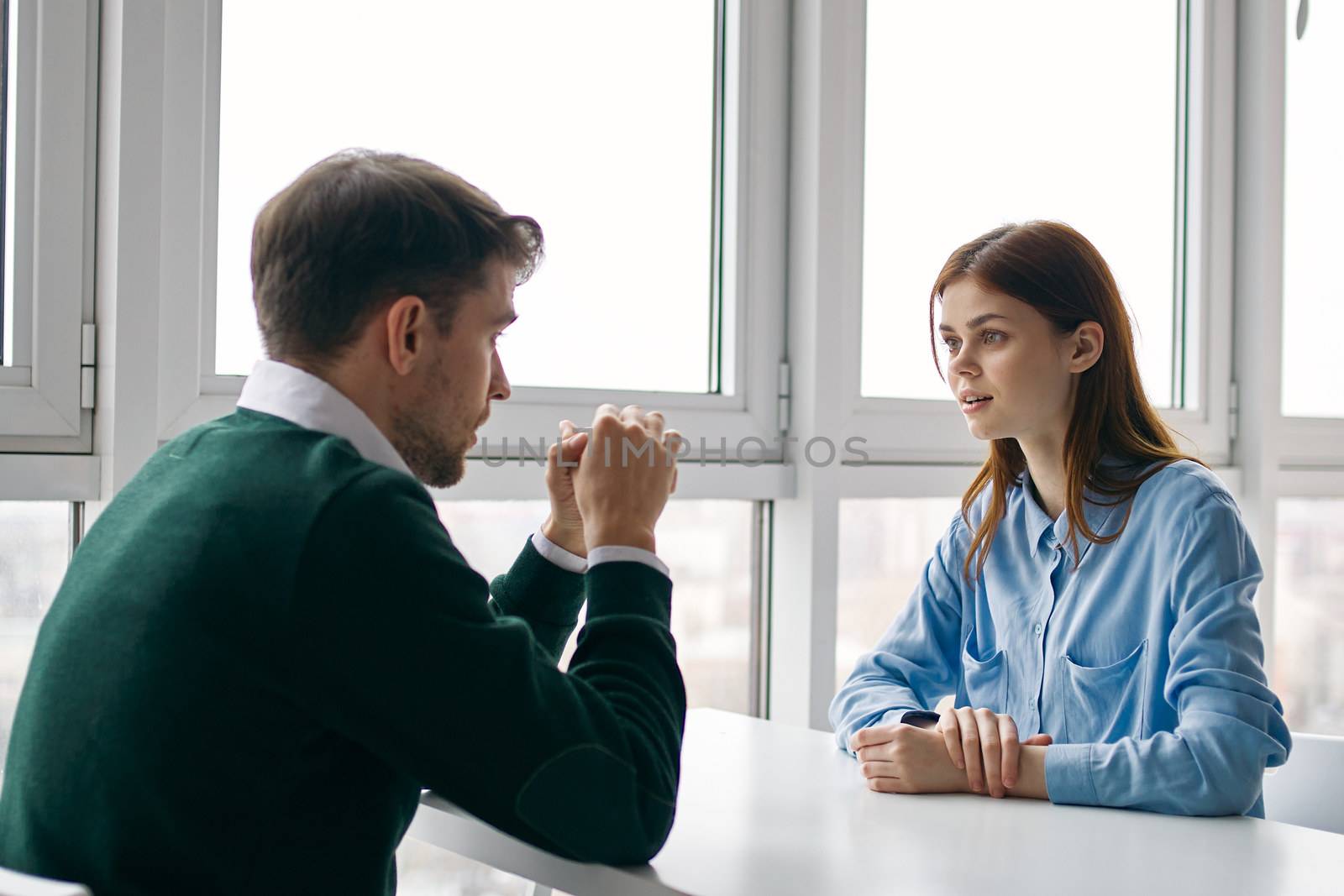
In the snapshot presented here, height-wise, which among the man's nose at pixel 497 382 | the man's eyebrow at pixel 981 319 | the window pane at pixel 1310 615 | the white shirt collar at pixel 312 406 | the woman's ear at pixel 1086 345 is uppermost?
the man's eyebrow at pixel 981 319

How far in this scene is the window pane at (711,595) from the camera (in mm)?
2279

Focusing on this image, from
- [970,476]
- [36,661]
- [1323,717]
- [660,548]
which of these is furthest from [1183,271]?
[36,661]

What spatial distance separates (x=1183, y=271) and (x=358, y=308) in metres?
2.44

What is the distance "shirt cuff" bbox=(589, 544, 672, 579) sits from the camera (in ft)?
3.55

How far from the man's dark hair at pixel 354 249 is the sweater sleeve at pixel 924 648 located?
0.82 m

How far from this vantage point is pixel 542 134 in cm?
208

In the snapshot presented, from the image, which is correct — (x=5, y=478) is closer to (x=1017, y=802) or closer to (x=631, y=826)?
(x=631, y=826)

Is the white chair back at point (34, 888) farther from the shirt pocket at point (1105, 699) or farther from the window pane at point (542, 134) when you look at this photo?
the shirt pocket at point (1105, 699)

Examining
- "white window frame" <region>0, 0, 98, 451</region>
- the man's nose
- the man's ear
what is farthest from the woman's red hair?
"white window frame" <region>0, 0, 98, 451</region>

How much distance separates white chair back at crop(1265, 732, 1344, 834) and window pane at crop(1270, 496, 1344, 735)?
165 cm

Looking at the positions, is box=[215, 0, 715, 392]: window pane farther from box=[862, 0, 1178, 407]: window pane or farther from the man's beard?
the man's beard

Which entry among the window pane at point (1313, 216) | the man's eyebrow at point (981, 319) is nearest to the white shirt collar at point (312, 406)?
the man's eyebrow at point (981, 319)

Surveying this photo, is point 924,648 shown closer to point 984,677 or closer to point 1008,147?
point 984,677

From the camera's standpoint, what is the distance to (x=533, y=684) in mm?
915
